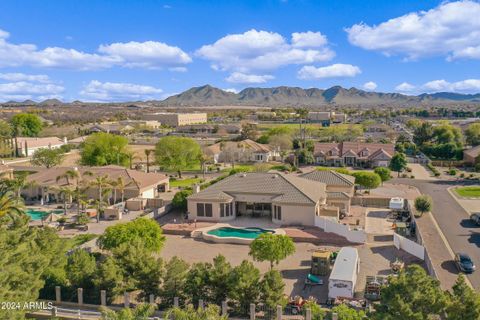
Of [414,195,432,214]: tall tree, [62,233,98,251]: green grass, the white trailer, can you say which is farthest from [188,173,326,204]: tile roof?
the white trailer

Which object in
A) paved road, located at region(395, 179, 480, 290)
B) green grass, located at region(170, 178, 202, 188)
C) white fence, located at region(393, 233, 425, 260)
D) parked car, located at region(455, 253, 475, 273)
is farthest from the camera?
green grass, located at region(170, 178, 202, 188)

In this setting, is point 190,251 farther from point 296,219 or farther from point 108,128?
point 108,128

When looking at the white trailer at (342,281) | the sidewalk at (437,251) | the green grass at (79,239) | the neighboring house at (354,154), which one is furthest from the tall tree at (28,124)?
the white trailer at (342,281)

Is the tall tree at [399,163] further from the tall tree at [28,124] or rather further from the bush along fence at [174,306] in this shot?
the tall tree at [28,124]

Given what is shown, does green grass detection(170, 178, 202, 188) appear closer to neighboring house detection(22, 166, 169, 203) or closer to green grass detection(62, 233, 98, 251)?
neighboring house detection(22, 166, 169, 203)

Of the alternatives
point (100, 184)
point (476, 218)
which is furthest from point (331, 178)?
point (100, 184)
